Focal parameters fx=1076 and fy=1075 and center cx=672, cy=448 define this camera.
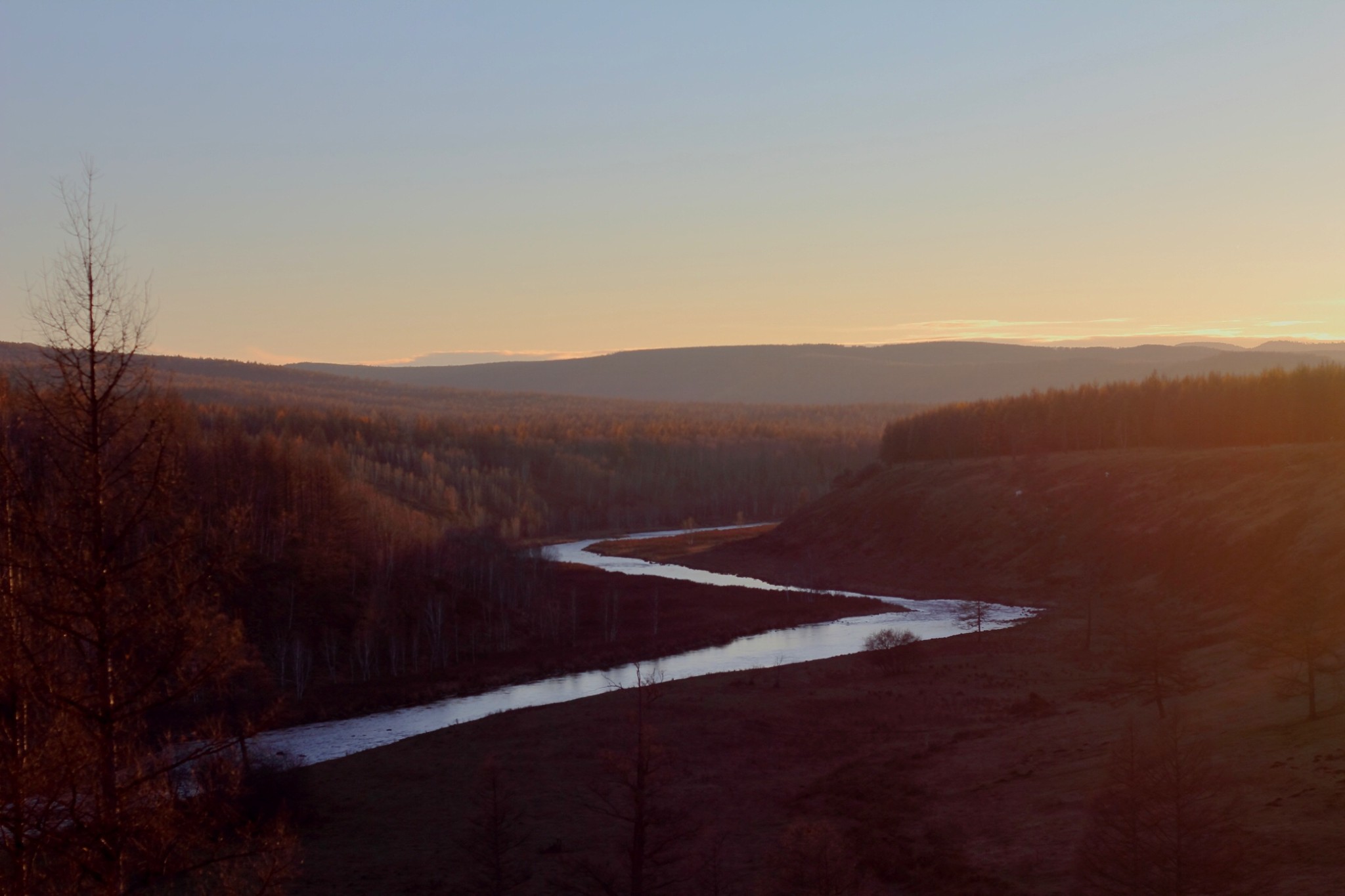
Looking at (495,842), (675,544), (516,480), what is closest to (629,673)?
(495,842)

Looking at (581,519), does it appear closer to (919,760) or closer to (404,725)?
(404,725)

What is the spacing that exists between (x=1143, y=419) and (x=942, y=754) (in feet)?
295

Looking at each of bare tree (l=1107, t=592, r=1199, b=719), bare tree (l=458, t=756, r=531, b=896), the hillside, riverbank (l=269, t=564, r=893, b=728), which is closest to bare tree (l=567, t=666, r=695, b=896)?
bare tree (l=458, t=756, r=531, b=896)

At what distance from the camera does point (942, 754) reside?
125ft

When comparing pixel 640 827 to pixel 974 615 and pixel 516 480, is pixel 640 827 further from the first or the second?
pixel 516 480

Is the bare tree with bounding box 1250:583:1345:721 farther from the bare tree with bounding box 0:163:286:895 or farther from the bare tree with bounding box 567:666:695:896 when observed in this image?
the bare tree with bounding box 0:163:286:895

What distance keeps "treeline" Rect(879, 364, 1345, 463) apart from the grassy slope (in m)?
20.5

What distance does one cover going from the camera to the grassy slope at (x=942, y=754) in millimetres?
25781

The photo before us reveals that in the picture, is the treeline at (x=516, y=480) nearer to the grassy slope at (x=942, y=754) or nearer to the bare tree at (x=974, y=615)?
the bare tree at (x=974, y=615)

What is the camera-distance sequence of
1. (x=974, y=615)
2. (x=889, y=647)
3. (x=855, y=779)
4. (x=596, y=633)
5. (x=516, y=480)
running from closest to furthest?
1. (x=855, y=779)
2. (x=889, y=647)
3. (x=596, y=633)
4. (x=974, y=615)
5. (x=516, y=480)

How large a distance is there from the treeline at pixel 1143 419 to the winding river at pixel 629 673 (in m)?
Answer: 41.1

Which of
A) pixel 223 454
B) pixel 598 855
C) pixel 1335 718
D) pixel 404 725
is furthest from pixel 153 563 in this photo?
pixel 223 454

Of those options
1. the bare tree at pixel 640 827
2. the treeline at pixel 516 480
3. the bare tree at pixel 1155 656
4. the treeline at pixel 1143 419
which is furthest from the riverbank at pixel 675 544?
the bare tree at pixel 640 827

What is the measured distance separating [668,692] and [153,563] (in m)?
41.1
